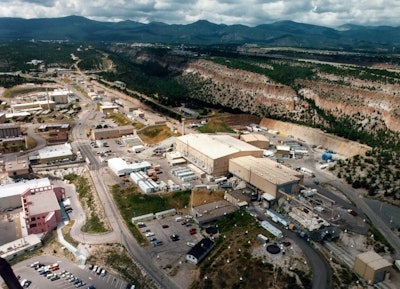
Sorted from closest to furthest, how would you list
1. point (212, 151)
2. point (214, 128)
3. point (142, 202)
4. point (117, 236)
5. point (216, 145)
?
point (117, 236) → point (142, 202) → point (212, 151) → point (216, 145) → point (214, 128)

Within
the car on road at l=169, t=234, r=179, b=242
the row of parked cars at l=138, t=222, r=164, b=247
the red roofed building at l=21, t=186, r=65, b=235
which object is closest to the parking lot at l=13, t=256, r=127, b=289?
the red roofed building at l=21, t=186, r=65, b=235

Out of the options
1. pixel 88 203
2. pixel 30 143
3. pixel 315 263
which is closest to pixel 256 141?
pixel 88 203

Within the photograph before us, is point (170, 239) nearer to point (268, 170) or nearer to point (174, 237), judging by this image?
point (174, 237)

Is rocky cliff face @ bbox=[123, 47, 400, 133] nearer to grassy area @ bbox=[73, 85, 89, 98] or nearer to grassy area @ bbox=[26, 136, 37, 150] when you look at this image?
grassy area @ bbox=[73, 85, 89, 98]

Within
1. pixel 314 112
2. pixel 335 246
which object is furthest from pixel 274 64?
pixel 335 246

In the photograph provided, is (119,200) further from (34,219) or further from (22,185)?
(22,185)

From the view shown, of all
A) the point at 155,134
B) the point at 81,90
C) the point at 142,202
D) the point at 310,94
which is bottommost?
the point at 142,202

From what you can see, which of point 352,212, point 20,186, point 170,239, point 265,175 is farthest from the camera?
point 20,186
